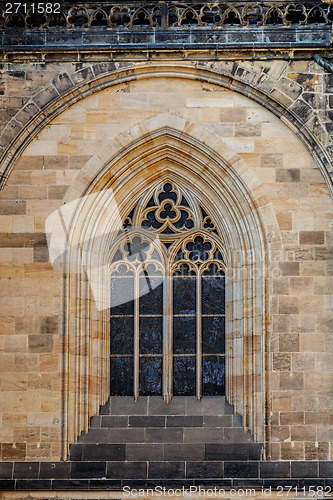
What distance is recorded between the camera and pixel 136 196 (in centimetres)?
1612

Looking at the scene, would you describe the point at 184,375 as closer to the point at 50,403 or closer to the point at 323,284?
the point at 50,403

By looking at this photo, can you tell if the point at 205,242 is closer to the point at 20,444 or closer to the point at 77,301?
the point at 77,301

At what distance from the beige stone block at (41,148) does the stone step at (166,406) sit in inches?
150

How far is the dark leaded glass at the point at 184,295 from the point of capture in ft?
52.2

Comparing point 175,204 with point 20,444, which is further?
point 175,204

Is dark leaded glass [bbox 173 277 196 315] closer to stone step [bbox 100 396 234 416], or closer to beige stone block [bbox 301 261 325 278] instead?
stone step [bbox 100 396 234 416]

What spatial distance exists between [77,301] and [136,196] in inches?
75.6

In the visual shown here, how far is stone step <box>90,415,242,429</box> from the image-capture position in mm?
15352

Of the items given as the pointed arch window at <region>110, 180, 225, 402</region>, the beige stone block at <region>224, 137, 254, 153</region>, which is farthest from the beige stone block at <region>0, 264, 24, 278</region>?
the beige stone block at <region>224, 137, 254, 153</region>

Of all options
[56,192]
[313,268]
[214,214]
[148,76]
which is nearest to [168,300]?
[214,214]

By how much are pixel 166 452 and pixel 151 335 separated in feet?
5.93

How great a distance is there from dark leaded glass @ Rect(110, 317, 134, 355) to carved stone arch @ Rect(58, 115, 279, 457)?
122 mm

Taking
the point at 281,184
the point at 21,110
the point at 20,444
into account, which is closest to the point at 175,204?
the point at 281,184

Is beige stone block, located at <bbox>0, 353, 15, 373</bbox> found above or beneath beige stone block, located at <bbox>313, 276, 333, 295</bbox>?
beneath
